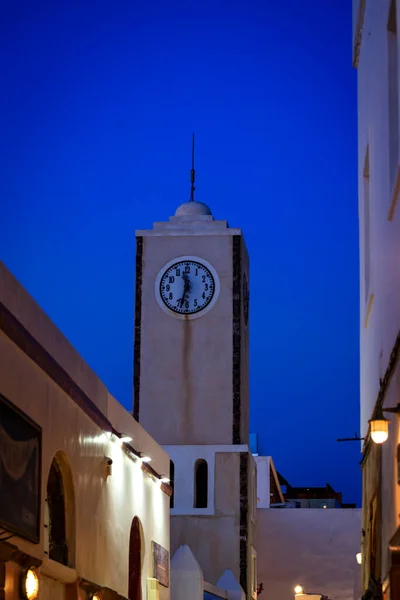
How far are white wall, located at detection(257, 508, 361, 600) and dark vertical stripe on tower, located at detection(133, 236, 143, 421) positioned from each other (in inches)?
→ 218

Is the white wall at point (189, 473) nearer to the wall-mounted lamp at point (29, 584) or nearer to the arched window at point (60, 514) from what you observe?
the arched window at point (60, 514)

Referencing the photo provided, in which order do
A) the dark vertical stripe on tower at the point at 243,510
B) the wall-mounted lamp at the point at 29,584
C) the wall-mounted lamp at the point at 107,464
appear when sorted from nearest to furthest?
1. the wall-mounted lamp at the point at 29,584
2. the wall-mounted lamp at the point at 107,464
3. the dark vertical stripe on tower at the point at 243,510

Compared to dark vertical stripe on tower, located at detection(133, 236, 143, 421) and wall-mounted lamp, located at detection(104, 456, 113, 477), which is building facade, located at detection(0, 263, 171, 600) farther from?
dark vertical stripe on tower, located at detection(133, 236, 143, 421)

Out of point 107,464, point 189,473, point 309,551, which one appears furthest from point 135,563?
point 309,551

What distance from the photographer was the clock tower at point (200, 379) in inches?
1154

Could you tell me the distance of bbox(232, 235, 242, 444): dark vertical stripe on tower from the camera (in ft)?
97.9

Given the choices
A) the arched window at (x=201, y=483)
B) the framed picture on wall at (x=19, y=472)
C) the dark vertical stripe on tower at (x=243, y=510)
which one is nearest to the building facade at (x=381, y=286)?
the framed picture on wall at (x=19, y=472)

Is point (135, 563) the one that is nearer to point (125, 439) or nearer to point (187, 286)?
point (125, 439)

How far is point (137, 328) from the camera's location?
100 feet

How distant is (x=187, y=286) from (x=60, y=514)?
1807cm

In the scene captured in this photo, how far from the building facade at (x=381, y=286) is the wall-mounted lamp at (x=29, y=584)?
3146mm

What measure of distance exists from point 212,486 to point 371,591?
16021mm

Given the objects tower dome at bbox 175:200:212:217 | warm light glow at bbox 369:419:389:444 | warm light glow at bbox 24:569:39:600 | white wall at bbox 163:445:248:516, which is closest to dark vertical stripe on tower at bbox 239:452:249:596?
white wall at bbox 163:445:248:516

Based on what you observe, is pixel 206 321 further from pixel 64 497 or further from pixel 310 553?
pixel 64 497
